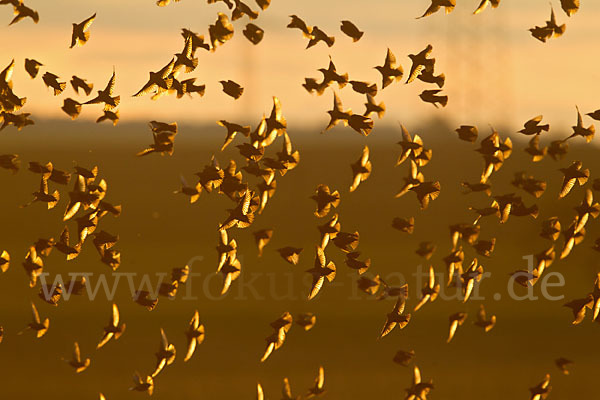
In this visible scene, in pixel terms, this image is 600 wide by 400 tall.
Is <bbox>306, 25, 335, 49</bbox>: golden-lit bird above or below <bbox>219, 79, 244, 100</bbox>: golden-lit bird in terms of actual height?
above

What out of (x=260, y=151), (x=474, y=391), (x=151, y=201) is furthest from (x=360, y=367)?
(x=151, y=201)

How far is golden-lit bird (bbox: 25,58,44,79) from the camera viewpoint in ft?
11.5

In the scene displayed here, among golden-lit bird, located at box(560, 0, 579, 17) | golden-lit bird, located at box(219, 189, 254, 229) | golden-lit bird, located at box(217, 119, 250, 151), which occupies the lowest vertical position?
golden-lit bird, located at box(219, 189, 254, 229)

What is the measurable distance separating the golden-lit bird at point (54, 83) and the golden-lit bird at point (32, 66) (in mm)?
45

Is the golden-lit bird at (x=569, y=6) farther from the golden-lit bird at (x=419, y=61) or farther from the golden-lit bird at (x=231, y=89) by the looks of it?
the golden-lit bird at (x=231, y=89)

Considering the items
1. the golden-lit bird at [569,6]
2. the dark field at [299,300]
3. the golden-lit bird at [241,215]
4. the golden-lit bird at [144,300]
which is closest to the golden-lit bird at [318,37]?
the golden-lit bird at [241,215]

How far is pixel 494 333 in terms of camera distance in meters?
13.7

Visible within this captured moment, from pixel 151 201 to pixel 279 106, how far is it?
57.7 ft

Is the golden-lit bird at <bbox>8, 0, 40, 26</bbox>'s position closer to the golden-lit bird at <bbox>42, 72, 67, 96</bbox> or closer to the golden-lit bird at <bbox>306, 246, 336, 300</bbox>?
the golden-lit bird at <bbox>42, 72, 67, 96</bbox>

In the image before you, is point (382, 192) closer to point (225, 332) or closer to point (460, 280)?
point (225, 332)

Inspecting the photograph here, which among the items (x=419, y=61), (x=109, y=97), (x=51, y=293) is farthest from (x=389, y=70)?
(x=51, y=293)

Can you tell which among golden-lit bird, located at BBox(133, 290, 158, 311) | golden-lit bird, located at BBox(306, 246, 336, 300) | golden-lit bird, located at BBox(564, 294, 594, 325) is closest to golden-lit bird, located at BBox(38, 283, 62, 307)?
golden-lit bird, located at BBox(133, 290, 158, 311)

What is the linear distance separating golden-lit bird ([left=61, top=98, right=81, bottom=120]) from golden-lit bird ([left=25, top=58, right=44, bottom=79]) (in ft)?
0.63

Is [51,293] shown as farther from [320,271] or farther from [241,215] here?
[320,271]
